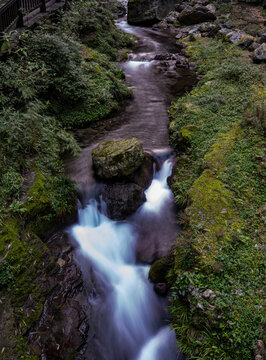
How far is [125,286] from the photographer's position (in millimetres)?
5797

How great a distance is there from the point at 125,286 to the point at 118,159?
3171 millimetres

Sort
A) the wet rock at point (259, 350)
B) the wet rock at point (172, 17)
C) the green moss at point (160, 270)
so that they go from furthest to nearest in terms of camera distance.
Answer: the wet rock at point (172, 17), the green moss at point (160, 270), the wet rock at point (259, 350)

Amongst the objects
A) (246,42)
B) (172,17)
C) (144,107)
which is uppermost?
(172,17)

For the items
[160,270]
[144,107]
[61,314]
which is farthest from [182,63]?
[61,314]

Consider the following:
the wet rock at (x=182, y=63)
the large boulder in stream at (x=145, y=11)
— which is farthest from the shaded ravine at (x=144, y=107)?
the large boulder in stream at (x=145, y=11)

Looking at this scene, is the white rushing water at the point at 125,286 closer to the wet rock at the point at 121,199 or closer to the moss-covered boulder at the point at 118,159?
the wet rock at the point at 121,199

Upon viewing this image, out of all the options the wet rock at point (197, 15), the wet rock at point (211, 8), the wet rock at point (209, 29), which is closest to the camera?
the wet rock at point (209, 29)

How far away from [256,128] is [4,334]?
7640 millimetres

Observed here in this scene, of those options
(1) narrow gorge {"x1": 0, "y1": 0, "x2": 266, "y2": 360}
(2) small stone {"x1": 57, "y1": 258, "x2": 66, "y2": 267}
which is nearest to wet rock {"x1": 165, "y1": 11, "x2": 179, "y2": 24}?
→ (1) narrow gorge {"x1": 0, "y1": 0, "x2": 266, "y2": 360}

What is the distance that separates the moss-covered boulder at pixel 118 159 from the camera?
22.9ft

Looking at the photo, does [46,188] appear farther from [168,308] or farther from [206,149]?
[206,149]

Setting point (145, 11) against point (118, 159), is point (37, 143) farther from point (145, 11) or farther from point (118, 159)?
point (145, 11)

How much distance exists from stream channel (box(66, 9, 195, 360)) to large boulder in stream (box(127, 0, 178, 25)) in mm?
18044

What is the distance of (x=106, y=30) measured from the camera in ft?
54.1
